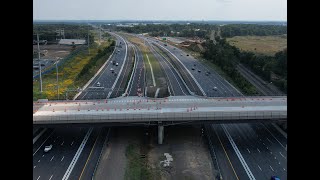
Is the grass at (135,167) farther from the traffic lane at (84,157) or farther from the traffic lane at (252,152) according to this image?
the traffic lane at (252,152)

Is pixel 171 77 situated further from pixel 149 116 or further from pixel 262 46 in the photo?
pixel 262 46

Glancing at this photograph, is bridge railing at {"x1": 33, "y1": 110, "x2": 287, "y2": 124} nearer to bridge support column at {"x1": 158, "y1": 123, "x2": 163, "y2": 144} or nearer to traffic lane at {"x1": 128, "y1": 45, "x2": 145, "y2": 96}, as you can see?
bridge support column at {"x1": 158, "y1": 123, "x2": 163, "y2": 144}

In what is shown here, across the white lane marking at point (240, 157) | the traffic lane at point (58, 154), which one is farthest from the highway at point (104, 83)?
the white lane marking at point (240, 157)

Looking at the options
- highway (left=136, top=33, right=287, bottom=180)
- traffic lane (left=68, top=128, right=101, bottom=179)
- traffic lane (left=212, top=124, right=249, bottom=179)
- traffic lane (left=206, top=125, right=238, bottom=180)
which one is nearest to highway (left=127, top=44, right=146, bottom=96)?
traffic lane (left=68, top=128, right=101, bottom=179)
